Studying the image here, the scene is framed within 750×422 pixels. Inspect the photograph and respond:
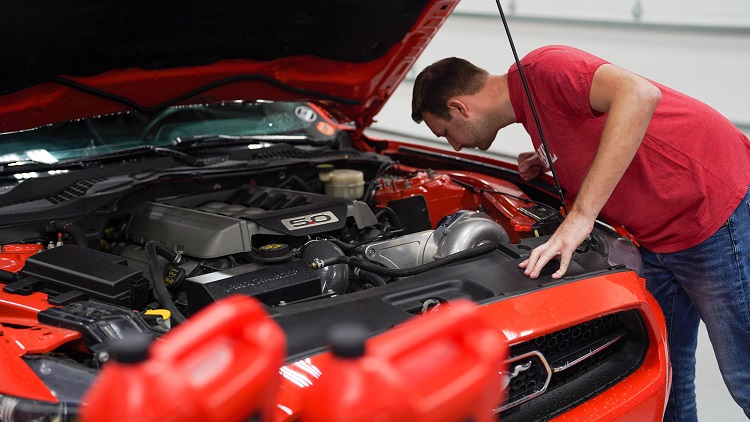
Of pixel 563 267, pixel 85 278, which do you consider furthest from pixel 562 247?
pixel 85 278

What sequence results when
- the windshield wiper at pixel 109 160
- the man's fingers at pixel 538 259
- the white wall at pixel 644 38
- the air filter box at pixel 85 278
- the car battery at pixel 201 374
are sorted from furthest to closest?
1. the white wall at pixel 644 38
2. the windshield wiper at pixel 109 160
3. the man's fingers at pixel 538 259
4. the air filter box at pixel 85 278
5. the car battery at pixel 201 374

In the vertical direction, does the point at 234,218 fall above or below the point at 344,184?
above

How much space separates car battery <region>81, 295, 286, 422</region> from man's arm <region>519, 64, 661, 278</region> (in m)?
1.04

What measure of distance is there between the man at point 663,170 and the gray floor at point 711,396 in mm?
810

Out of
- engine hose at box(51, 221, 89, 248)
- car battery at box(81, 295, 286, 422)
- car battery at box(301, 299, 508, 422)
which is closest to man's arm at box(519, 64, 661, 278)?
car battery at box(301, 299, 508, 422)

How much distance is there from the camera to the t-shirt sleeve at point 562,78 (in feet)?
6.29

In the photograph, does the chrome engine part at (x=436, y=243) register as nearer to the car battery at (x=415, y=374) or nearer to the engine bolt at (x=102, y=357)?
the engine bolt at (x=102, y=357)

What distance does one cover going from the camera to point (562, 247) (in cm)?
178

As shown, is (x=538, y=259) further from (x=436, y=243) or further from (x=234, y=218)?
(x=234, y=218)

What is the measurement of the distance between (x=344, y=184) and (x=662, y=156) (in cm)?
107

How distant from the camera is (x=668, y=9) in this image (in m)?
5.08

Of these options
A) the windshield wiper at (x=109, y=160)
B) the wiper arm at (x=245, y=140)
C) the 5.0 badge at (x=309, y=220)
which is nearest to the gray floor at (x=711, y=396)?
the 5.0 badge at (x=309, y=220)

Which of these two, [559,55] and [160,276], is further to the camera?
[559,55]

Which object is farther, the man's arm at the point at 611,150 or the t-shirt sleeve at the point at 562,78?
the t-shirt sleeve at the point at 562,78
